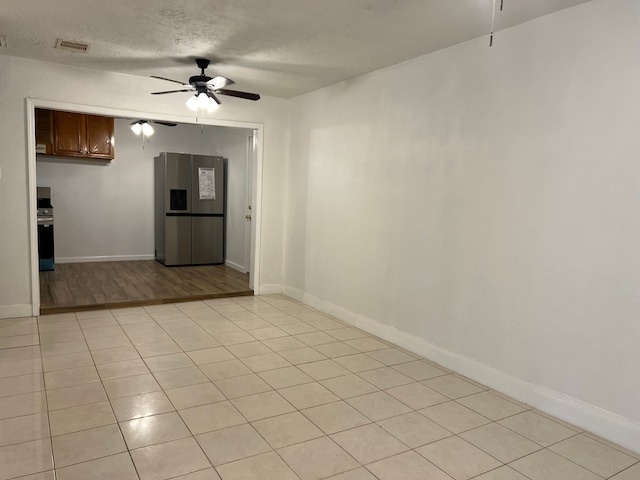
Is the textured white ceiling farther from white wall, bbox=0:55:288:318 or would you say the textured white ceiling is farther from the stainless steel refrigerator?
the stainless steel refrigerator

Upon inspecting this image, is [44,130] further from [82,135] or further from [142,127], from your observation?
[142,127]

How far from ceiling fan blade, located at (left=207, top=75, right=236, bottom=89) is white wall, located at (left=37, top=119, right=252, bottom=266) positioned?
118 inches

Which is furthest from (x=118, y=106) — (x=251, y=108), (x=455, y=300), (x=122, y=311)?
(x=455, y=300)

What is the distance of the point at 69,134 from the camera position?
21.5ft

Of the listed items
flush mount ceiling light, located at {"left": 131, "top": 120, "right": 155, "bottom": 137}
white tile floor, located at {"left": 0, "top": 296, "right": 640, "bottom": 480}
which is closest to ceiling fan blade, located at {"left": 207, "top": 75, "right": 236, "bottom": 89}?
white tile floor, located at {"left": 0, "top": 296, "right": 640, "bottom": 480}

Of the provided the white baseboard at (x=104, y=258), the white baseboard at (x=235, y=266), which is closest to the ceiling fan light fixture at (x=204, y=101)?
the white baseboard at (x=235, y=266)

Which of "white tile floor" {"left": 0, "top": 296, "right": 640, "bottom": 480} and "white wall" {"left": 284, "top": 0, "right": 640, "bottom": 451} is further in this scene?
"white wall" {"left": 284, "top": 0, "right": 640, "bottom": 451}

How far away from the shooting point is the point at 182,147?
306 inches

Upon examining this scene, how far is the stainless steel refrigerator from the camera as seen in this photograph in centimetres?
700

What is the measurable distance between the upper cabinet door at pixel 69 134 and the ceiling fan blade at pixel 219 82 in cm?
386

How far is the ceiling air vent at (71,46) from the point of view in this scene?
356 cm

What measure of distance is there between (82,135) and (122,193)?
1.12 m

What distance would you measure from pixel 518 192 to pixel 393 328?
5.48 ft

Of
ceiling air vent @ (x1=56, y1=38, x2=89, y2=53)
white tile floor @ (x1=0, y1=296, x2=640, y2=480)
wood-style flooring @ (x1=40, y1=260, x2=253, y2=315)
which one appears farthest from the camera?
wood-style flooring @ (x1=40, y1=260, x2=253, y2=315)
